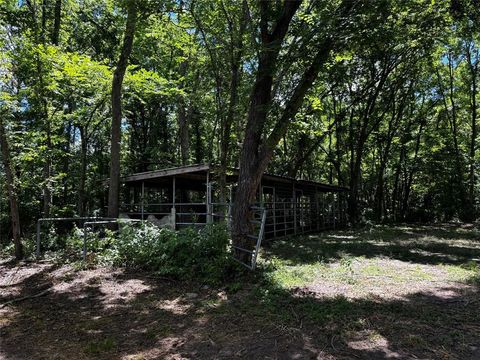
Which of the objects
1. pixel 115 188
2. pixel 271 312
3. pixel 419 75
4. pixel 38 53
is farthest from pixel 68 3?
pixel 419 75

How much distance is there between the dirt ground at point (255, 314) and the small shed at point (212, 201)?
3.98m

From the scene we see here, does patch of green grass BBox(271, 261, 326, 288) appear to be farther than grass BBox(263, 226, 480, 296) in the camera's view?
No

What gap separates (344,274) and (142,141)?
1807 centimetres

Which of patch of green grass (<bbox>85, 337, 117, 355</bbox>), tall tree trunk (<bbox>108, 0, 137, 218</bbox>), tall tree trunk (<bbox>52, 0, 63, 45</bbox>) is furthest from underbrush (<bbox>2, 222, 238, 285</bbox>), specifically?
tall tree trunk (<bbox>52, 0, 63, 45</bbox>)

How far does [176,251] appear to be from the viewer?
25.2 ft

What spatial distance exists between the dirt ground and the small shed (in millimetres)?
3977

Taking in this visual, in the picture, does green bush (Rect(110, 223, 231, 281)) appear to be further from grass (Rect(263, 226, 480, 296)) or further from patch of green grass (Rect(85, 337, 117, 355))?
patch of green grass (Rect(85, 337, 117, 355))

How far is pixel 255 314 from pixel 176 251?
311 cm

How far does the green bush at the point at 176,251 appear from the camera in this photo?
22.8 ft

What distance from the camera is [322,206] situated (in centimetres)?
2064

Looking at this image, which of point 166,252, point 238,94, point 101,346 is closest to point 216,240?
point 166,252

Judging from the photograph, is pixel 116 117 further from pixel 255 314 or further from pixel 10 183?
pixel 255 314

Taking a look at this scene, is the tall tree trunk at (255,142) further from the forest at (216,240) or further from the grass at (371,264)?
the grass at (371,264)

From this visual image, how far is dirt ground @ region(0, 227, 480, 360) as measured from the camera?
393 cm
